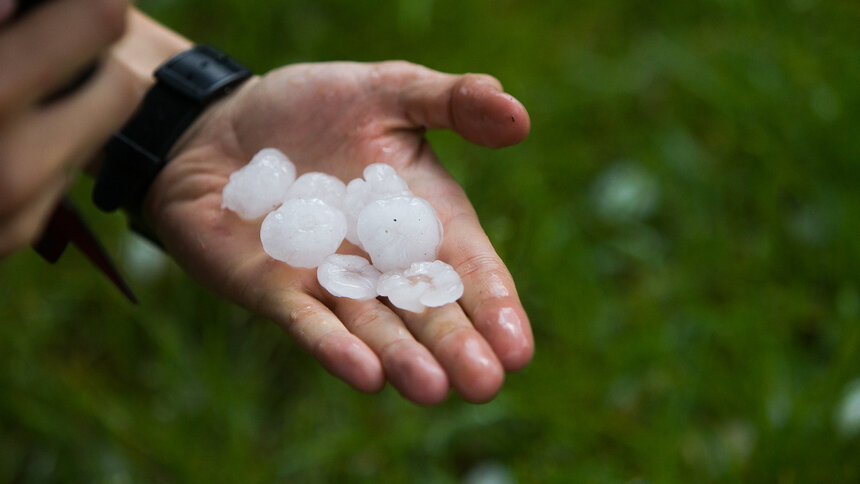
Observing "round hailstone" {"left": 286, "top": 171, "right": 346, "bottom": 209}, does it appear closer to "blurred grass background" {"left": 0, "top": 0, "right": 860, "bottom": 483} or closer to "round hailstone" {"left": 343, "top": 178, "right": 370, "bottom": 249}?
"round hailstone" {"left": 343, "top": 178, "right": 370, "bottom": 249}

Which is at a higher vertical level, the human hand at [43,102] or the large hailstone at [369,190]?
the human hand at [43,102]

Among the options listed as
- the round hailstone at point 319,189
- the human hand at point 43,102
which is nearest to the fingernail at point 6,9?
the human hand at point 43,102

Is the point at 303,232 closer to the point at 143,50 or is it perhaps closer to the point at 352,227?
the point at 352,227

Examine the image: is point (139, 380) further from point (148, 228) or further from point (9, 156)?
point (9, 156)

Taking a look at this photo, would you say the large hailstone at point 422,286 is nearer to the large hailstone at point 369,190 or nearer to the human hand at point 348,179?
the human hand at point 348,179

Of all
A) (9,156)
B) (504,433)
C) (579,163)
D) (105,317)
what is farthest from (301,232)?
(579,163)

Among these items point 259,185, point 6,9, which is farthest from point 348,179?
point 6,9
